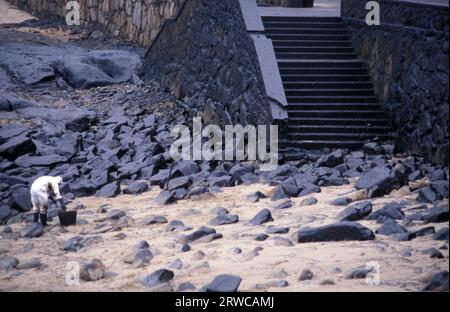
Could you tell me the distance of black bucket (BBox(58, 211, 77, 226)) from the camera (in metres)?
10.2

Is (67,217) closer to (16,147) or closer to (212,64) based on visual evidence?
(16,147)

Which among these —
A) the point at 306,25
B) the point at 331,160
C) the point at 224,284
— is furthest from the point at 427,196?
the point at 306,25

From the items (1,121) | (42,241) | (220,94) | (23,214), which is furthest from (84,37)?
(42,241)

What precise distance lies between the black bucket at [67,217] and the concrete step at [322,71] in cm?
521

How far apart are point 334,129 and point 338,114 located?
389 millimetres

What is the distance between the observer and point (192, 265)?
775 centimetres

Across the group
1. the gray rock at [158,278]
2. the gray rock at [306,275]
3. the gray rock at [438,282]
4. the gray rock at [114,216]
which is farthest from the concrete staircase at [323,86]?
the gray rock at [438,282]

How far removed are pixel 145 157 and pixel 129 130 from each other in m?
2.55

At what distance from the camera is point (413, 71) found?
11.9m

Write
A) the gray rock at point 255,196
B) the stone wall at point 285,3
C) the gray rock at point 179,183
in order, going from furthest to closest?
the stone wall at point 285,3
the gray rock at point 179,183
the gray rock at point 255,196

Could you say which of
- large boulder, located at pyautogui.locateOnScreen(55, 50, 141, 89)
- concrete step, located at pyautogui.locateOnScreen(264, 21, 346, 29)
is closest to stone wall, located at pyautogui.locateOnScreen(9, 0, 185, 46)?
large boulder, located at pyautogui.locateOnScreen(55, 50, 141, 89)

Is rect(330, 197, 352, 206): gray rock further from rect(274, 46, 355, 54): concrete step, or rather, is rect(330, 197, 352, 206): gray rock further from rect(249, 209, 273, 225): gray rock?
rect(274, 46, 355, 54): concrete step

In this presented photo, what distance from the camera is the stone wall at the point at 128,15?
21.1 m

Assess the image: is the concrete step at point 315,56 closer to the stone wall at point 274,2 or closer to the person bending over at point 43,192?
the stone wall at point 274,2
